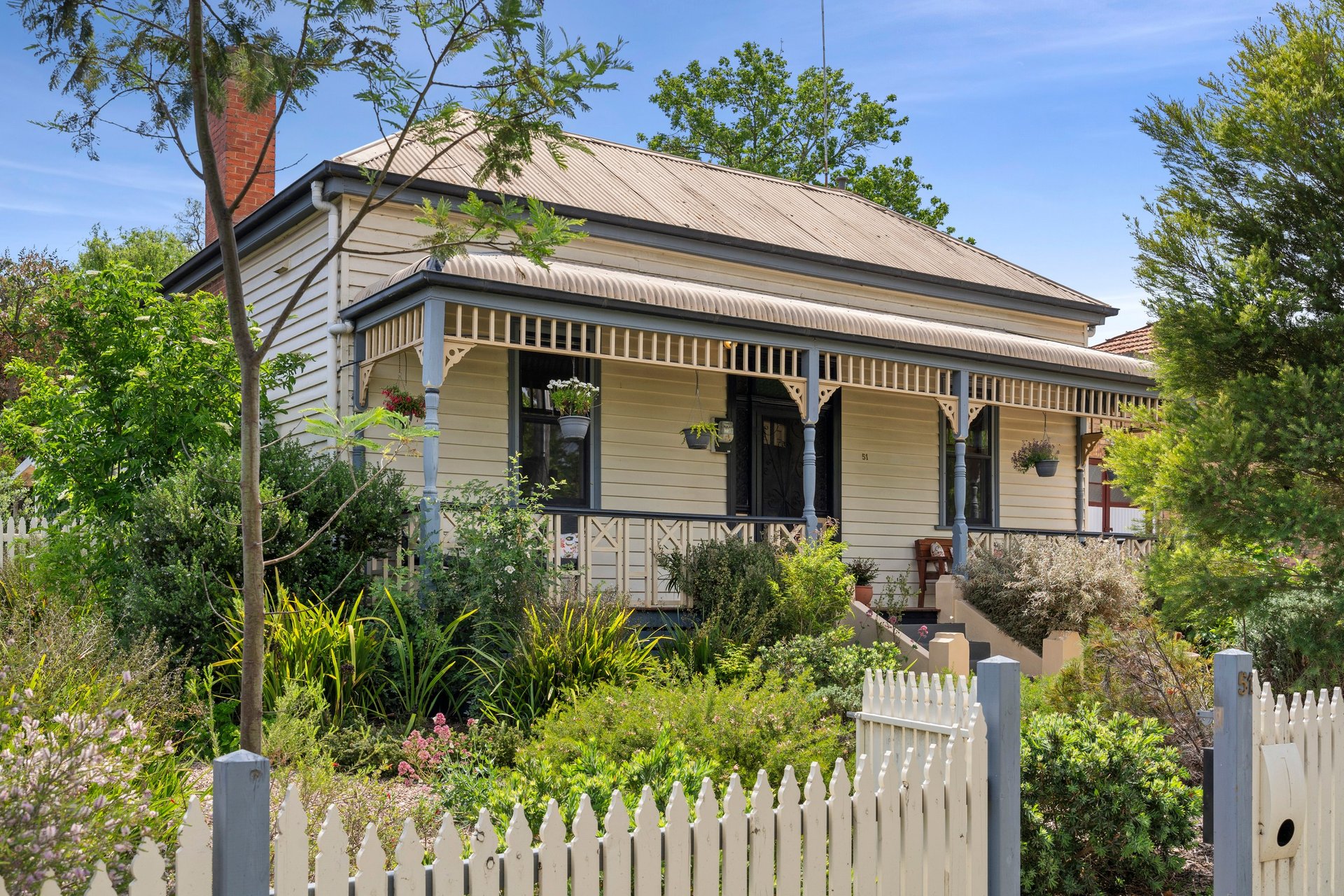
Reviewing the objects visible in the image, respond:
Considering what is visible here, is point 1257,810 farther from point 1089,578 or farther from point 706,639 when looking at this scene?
point 1089,578

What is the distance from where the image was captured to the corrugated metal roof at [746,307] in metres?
11.3

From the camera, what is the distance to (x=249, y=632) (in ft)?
14.1

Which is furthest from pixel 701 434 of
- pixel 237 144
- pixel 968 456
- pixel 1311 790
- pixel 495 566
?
pixel 1311 790

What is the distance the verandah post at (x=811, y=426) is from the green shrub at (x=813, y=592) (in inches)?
53.0

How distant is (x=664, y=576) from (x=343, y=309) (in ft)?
14.5

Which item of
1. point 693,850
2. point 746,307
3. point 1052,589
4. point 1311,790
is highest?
point 746,307

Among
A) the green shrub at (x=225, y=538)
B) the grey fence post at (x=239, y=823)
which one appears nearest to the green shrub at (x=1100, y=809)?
the grey fence post at (x=239, y=823)

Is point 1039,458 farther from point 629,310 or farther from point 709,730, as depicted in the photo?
point 709,730

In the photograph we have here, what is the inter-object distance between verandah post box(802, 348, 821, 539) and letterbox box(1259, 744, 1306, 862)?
7.57 metres

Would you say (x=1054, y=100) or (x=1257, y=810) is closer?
(x=1257, y=810)

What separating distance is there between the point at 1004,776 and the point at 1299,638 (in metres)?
3.87

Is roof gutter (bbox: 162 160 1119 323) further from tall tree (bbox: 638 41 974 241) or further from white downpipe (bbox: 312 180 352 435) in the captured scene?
tall tree (bbox: 638 41 974 241)

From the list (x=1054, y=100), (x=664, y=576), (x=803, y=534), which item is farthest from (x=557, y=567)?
(x=1054, y=100)

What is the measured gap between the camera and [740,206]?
1714 centimetres
